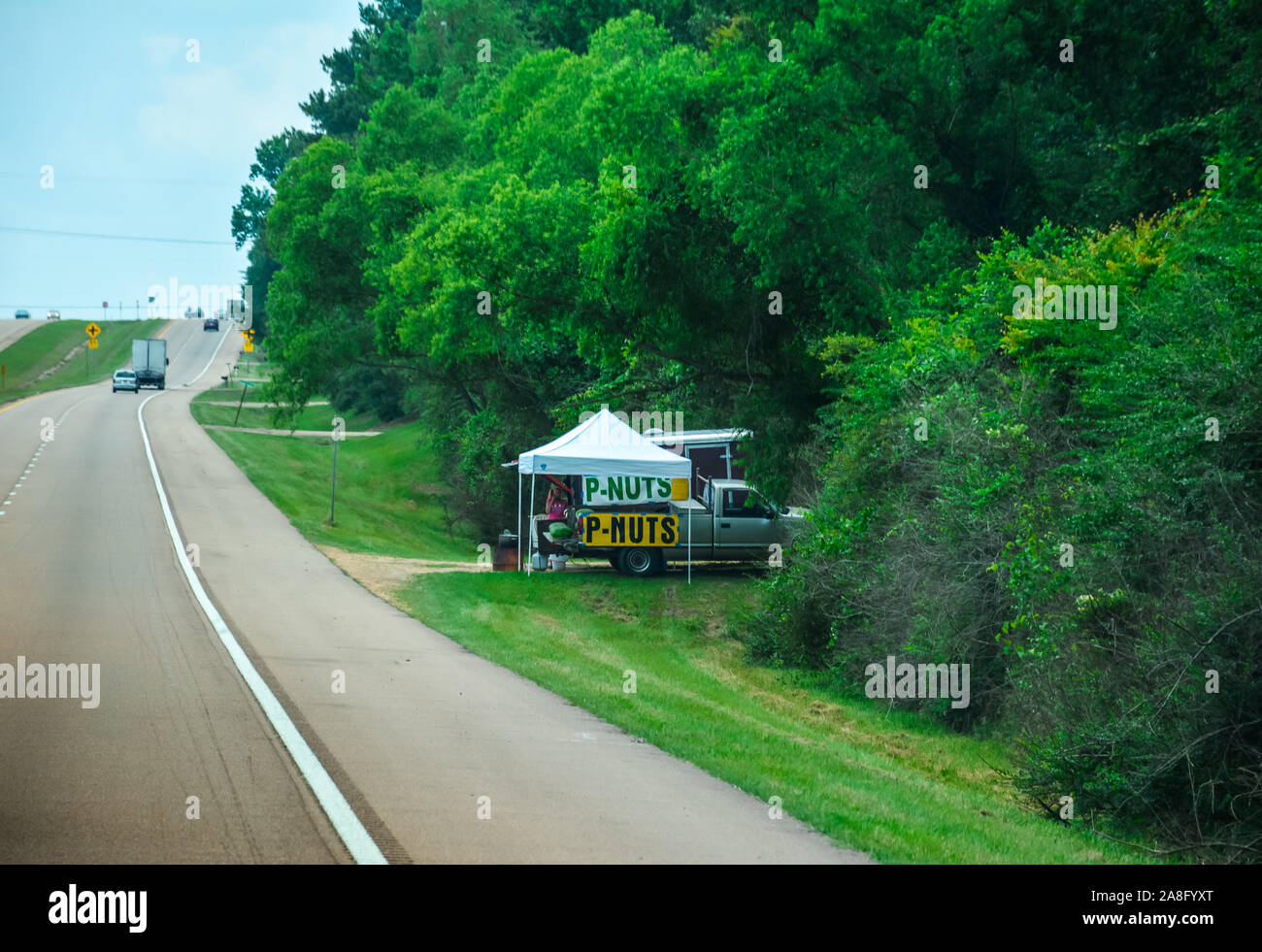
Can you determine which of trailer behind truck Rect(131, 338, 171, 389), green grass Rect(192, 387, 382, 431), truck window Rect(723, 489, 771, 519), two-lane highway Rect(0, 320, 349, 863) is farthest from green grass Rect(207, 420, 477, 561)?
trailer behind truck Rect(131, 338, 171, 389)

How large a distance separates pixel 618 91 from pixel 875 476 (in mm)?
10891

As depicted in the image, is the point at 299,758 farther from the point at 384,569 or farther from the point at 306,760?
the point at 384,569

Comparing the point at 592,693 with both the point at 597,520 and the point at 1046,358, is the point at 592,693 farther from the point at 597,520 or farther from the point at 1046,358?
A: the point at 597,520

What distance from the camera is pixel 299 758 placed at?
27.1ft

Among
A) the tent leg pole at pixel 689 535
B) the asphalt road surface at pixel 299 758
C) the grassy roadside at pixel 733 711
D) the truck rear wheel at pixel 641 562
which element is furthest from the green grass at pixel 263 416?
the asphalt road surface at pixel 299 758

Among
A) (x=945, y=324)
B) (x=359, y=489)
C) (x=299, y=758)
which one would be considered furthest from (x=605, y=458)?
(x=359, y=489)

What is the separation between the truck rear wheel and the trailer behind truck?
65.9m

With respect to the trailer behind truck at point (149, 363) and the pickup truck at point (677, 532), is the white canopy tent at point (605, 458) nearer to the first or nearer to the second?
the pickup truck at point (677, 532)

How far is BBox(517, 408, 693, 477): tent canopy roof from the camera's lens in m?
21.9

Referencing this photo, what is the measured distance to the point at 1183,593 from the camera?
9.76 m

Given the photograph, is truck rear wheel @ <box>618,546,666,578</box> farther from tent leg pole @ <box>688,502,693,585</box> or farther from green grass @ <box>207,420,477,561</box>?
green grass @ <box>207,420,477,561</box>

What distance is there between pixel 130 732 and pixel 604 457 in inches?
541

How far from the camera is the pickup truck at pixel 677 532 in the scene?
2289 cm

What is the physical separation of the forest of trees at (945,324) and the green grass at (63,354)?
4462 cm
